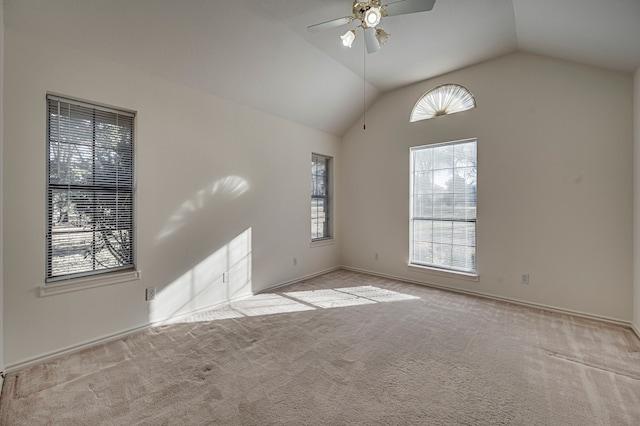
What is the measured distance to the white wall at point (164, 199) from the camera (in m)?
2.21

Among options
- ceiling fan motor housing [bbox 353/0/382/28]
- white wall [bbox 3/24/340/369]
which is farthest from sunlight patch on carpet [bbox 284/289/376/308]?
ceiling fan motor housing [bbox 353/0/382/28]

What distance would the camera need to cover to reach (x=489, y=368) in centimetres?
225

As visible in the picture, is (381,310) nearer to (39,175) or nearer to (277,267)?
(277,267)

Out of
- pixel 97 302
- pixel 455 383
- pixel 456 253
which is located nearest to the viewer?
pixel 455 383

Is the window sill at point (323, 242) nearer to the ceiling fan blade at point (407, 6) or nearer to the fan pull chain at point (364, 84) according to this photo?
the fan pull chain at point (364, 84)

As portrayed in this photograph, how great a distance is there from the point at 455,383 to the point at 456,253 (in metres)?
2.54

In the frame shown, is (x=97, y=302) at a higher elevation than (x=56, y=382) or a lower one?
higher

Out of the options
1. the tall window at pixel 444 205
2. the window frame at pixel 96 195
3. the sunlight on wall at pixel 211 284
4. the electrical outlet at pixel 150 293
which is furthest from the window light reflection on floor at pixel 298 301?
the tall window at pixel 444 205

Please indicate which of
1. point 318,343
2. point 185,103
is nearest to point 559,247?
point 318,343

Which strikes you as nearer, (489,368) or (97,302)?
(489,368)

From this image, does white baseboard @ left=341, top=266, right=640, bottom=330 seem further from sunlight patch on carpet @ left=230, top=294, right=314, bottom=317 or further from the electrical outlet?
the electrical outlet

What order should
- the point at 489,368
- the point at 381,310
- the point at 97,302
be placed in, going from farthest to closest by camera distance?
the point at 381,310
the point at 97,302
the point at 489,368

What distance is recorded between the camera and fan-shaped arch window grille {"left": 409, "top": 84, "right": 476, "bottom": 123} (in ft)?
13.3

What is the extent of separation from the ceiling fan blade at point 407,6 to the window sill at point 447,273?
342 centimetres
